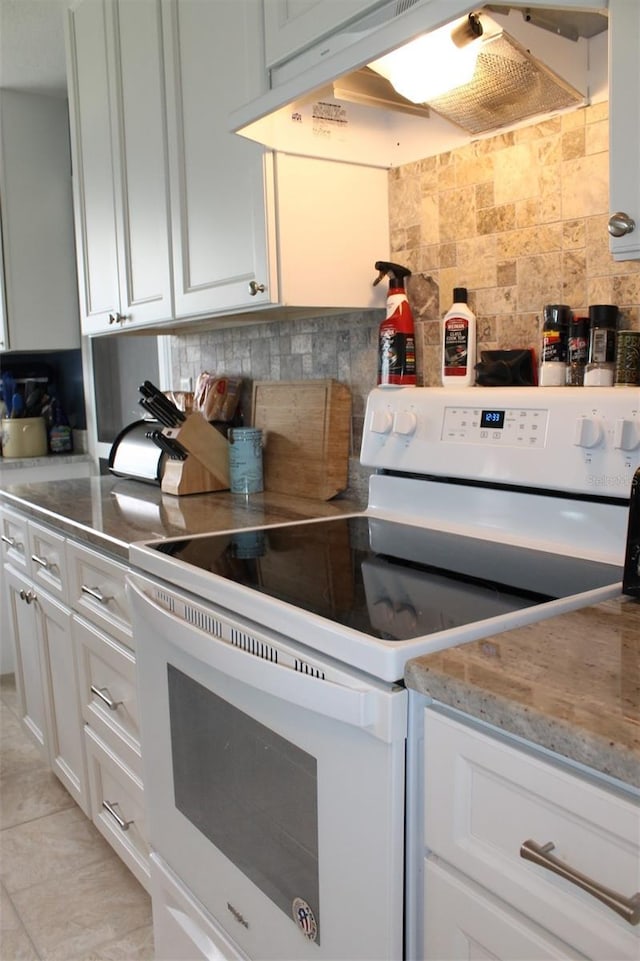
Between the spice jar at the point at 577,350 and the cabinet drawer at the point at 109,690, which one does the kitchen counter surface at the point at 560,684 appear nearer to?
the spice jar at the point at 577,350

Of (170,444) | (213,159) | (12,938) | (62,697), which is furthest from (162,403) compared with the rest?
(12,938)

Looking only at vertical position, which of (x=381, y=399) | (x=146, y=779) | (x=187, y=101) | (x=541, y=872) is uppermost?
(x=187, y=101)

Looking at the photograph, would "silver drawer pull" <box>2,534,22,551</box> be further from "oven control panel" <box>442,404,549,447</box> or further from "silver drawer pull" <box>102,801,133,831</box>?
"oven control panel" <box>442,404,549,447</box>

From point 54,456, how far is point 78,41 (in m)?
1.69

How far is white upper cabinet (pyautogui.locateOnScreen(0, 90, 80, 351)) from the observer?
10.5 feet

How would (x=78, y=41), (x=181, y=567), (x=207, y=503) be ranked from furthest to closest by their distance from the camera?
(x=78, y=41)
(x=207, y=503)
(x=181, y=567)

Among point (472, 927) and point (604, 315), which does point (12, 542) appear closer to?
point (604, 315)

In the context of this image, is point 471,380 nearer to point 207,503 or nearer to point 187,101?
point 207,503

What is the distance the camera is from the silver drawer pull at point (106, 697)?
1757mm

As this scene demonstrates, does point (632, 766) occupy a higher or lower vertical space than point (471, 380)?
lower

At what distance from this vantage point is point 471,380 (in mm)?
1595

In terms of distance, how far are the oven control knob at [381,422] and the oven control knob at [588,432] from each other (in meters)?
0.45

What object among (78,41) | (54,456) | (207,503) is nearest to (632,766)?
(207,503)

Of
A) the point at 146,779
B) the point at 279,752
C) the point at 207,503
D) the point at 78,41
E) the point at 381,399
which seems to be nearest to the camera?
the point at 279,752
